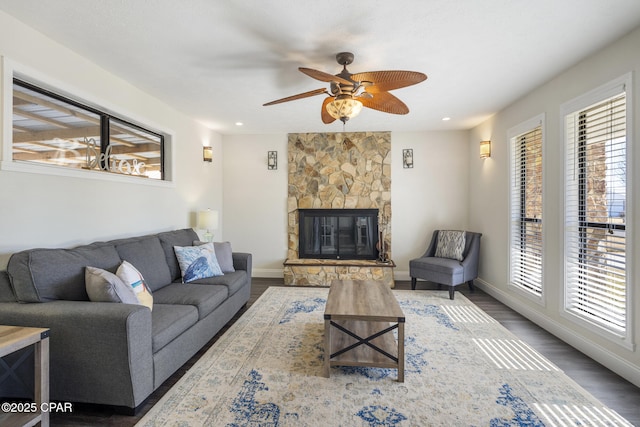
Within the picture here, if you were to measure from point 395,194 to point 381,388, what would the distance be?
3.65 m

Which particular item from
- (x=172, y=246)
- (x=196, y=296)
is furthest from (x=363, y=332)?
(x=172, y=246)

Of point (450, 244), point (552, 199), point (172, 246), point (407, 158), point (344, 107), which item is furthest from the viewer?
point (407, 158)

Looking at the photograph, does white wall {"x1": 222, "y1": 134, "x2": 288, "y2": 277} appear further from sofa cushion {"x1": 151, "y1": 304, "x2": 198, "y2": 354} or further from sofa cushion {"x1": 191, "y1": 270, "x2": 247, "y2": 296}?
sofa cushion {"x1": 151, "y1": 304, "x2": 198, "y2": 354}

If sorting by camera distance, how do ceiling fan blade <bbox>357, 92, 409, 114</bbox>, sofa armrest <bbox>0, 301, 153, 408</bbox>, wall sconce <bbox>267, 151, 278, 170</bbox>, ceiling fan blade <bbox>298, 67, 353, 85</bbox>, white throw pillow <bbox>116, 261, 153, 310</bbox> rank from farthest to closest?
wall sconce <bbox>267, 151, 278, 170</bbox> → ceiling fan blade <bbox>357, 92, 409, 114</bbox> → white throw pillow <bbox>116, 261, 153, 310</bbox> → ceiling fan blade <bbox>298, 67, 353, 85</bbox> → sofa armrest <bbox>0, 301, 153, 408</bbox>

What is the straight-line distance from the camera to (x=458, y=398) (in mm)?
1992

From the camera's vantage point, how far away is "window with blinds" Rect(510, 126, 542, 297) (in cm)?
339

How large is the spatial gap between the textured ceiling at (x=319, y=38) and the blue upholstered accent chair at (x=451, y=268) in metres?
2.17

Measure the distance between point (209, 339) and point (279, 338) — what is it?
2.12ft

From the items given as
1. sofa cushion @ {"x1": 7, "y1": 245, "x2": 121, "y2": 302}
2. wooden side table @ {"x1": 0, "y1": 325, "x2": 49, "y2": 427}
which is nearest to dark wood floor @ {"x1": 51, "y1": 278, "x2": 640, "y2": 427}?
wooden side table @ {"x1": 0, "y1": 325, "x2": 49, "y2": 427}

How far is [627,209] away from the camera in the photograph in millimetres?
2236

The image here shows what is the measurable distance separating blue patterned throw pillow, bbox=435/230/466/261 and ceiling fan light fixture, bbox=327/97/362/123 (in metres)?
3.06

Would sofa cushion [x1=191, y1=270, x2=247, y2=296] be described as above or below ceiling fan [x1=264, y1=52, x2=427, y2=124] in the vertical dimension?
below

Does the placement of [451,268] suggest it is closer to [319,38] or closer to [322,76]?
[322,76]

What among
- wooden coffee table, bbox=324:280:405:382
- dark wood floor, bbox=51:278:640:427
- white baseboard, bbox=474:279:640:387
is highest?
wooden coffee table, bbox=324:280:405:382
